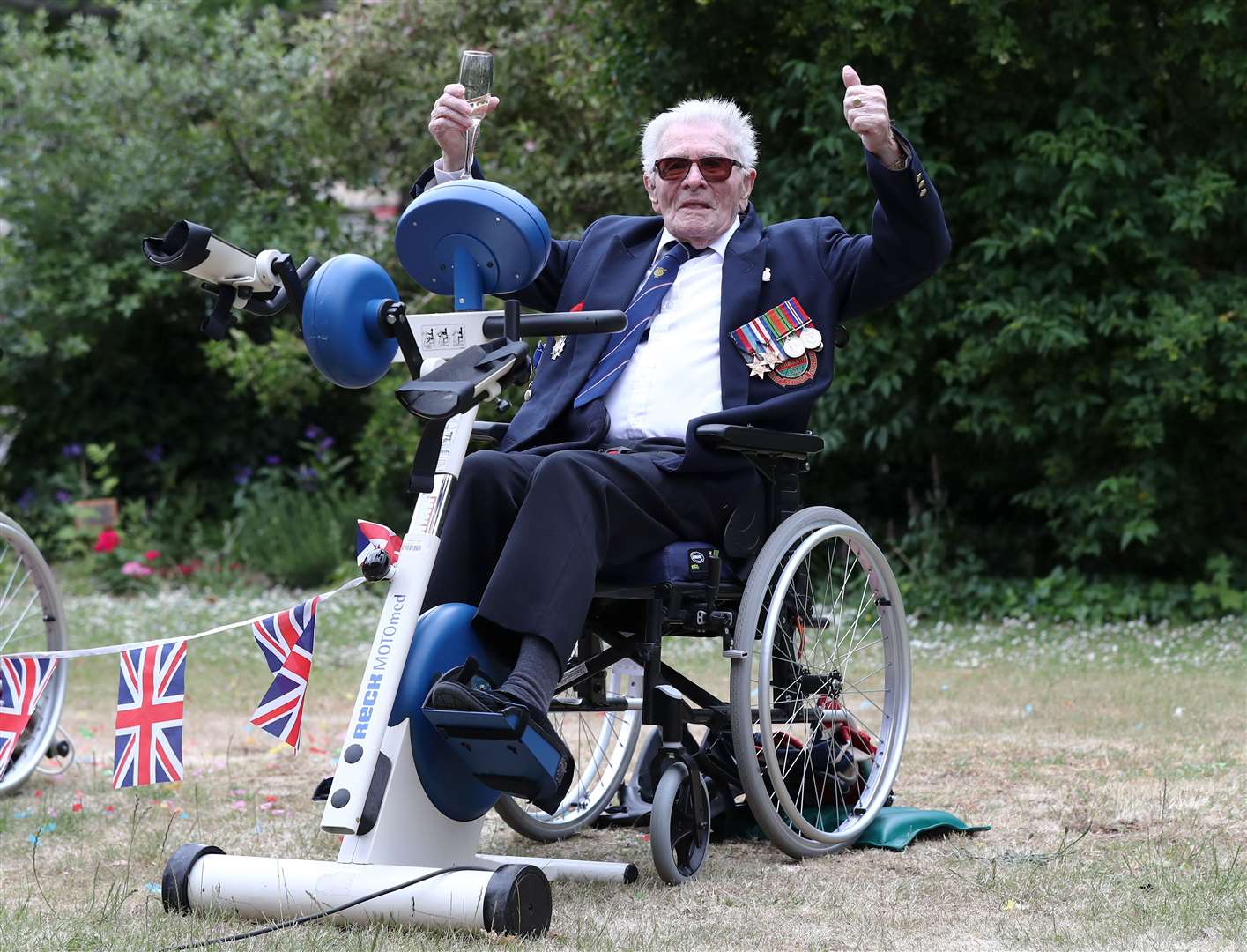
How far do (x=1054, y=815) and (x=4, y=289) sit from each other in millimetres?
7207

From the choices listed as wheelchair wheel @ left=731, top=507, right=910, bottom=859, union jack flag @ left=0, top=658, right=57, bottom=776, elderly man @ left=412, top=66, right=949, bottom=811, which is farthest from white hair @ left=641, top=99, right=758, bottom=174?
union jack flag @ left=0, top=658, right=57, bottom=776

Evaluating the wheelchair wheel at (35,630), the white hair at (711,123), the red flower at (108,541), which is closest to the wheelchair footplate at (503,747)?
the white hair at (711,123)

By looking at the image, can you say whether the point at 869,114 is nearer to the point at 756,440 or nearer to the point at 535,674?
the point at 756,440

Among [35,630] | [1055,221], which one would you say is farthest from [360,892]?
[1055,221]

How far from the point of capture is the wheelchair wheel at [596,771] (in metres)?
3.22

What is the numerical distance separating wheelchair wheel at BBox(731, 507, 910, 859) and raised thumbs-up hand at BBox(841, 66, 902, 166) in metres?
0.71

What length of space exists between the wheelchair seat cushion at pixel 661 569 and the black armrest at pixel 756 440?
0.21 metres

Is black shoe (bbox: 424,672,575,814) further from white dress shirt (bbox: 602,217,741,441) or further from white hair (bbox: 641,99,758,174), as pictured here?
white hair (bbox: 641,99,758,174)

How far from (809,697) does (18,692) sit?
147 centimetres

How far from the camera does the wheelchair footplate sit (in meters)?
2.37

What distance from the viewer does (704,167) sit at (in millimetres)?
3242

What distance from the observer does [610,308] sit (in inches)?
126

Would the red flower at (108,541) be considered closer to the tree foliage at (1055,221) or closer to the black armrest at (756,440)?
the tree foliage at (1055,221)

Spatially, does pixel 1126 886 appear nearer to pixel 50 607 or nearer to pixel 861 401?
pixel 50 607
